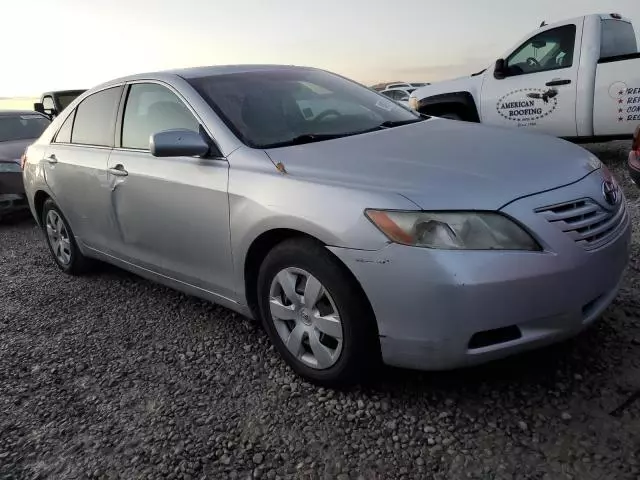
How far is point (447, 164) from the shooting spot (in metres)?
2.49

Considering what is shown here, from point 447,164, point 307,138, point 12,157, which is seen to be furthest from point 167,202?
point 12,157

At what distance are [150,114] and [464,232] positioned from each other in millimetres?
2268

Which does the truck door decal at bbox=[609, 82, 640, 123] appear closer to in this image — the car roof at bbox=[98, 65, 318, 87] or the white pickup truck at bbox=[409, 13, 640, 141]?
the white pickup truck at bbox=[409, 13, 640, 141]

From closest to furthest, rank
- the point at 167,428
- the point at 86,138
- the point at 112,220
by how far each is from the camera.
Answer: the point at 167,428, the point at 112,220, the point at 86,138

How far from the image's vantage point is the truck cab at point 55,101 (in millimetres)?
14766

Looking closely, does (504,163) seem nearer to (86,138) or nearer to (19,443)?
(19,443)

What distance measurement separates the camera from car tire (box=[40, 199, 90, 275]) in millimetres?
4621

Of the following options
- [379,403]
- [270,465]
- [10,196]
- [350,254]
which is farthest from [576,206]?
[10,196]

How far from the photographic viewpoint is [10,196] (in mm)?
7551

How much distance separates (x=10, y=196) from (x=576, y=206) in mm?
7313

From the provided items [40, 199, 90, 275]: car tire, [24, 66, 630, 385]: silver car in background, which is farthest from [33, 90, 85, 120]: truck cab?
[24, 66, 630, 385]: silver car in background

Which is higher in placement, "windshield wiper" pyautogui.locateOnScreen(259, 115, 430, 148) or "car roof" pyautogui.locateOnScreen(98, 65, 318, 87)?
"car roof" pyautogui.locateOnScreen(98, 65, 318, 87)

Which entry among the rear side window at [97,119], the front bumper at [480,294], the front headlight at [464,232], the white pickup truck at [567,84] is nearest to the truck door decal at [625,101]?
the white pickup truck at [567,84]

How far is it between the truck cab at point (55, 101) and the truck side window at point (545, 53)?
447 inches
